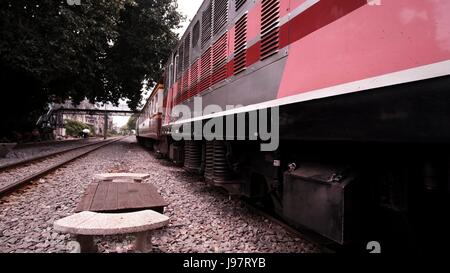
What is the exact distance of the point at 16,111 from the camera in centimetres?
1702

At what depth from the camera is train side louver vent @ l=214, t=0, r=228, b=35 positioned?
4480 mm

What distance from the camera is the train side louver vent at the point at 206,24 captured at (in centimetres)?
525

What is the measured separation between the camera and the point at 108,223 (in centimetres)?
246

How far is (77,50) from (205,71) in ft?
33.3

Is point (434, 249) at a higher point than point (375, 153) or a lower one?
lower

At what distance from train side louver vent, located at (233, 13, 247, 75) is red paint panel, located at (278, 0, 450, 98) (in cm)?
125

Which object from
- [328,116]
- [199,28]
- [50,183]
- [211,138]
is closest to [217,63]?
[211,138]

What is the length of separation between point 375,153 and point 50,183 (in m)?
5.87

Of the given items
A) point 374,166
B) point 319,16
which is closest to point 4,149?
point 319,16

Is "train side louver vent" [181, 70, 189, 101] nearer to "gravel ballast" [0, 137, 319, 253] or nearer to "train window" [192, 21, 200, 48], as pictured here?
"train window" [192, 21, 200, 48]

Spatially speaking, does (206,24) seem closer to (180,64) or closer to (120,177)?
(180,64)

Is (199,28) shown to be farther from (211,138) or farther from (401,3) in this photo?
(401,3)

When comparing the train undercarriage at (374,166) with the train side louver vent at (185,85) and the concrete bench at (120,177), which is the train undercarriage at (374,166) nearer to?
the concrete bench at (120,177)

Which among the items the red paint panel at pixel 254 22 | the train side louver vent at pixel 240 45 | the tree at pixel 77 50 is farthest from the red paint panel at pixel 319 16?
the tree at pixel 77 50
